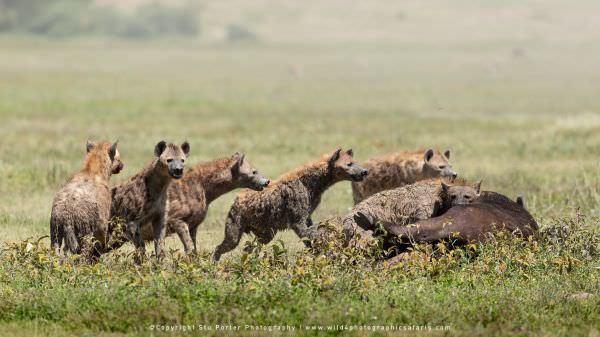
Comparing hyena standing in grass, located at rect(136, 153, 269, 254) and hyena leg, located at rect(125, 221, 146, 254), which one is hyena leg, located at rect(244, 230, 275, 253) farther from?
hyena leg, located at rect(125, 221, 146, 254)

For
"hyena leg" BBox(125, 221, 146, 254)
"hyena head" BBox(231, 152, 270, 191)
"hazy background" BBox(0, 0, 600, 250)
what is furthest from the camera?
"hazy background" BBox(0, 0, 600, 250)

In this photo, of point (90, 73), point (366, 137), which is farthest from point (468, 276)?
point (90, 73)

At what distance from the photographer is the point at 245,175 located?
13.1 metres

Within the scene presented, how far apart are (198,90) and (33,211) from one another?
34.0 meters

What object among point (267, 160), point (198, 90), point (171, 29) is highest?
point (171, 29)

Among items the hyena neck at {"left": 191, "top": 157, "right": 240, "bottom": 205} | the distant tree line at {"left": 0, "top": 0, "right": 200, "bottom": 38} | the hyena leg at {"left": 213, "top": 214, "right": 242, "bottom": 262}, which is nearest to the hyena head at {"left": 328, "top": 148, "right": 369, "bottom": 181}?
the hyena neck at {"left": 191, "top": 157, "right": 240, "bottom": 205}

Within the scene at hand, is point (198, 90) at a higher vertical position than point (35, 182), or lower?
higher

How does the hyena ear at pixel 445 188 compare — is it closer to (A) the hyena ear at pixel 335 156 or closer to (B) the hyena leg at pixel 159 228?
(A) the hyena ear at pixel 335 156

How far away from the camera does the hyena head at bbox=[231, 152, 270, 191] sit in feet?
42.5

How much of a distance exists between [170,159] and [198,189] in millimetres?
943

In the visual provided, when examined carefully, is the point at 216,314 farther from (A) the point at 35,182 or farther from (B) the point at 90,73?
(B) the point at 90,73

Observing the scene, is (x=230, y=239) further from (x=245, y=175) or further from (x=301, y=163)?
(x=301, y=163)

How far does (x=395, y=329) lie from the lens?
28.6 feet

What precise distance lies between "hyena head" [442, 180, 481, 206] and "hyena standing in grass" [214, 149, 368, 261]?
1.49 meters
